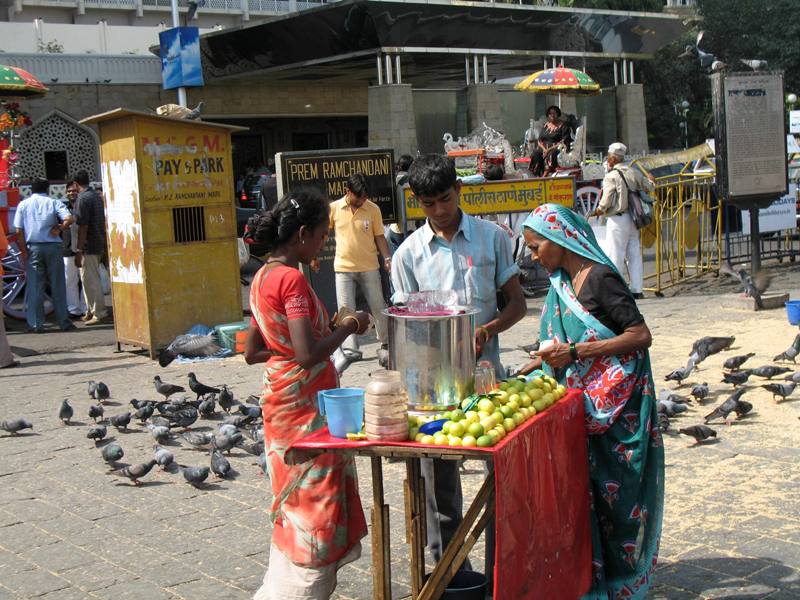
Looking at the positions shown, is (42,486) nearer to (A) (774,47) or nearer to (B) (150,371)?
(B) (150,371)

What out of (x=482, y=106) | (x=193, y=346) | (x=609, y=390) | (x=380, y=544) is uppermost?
(x=482, y=106)

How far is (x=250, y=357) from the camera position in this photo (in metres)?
4.12

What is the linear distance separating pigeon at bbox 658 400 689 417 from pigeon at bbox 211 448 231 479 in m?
3.09

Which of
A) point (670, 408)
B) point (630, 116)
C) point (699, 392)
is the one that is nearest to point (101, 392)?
point (670, 408)

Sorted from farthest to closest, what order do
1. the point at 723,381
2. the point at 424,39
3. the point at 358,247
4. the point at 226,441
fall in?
the point at 424,39, the point at 358,247, the point at 723,381, the point at 226,441

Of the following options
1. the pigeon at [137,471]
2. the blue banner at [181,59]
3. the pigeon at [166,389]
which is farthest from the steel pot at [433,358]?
the blue banner at [181,59]

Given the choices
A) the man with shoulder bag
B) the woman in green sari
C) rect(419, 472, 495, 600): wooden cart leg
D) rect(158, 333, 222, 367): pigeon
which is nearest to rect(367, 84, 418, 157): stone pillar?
the man with shoulder bag

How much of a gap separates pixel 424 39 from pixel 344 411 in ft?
87.5

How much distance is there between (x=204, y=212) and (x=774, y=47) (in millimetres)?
33836

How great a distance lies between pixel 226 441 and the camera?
7.04 m

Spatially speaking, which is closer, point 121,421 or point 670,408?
point 670,408

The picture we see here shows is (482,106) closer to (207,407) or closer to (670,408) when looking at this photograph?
(207,407)

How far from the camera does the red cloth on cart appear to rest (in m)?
3.46

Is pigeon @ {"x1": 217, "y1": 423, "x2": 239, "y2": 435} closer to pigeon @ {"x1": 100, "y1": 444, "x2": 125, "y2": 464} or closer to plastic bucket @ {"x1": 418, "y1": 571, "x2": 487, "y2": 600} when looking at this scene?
pigeon @ {"x1": 100, "y1": 444, "x2": 125, "y2": 464}
